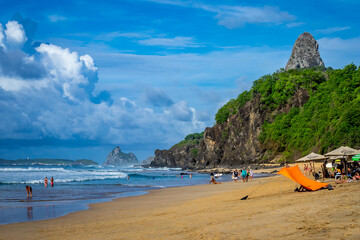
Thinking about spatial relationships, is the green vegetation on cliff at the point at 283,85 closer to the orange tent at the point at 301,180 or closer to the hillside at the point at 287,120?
the hillside at the point at 287,120

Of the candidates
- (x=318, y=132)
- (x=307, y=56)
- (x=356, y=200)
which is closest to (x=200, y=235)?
(x=356, y=200)

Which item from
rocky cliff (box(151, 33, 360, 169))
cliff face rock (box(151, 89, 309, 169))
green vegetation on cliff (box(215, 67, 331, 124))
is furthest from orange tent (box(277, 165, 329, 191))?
green vegetation on cliff (box(215, 67, 331, 124))

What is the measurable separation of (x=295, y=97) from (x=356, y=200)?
7454cm

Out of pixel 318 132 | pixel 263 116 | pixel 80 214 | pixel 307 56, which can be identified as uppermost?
pixel 307 56

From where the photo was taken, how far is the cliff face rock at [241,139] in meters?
82.2

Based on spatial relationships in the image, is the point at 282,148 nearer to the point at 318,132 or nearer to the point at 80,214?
the point at 318,132

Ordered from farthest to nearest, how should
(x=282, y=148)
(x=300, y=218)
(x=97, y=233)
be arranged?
(x=282, y=148), (x=97, y=233), (x=300, y=218)

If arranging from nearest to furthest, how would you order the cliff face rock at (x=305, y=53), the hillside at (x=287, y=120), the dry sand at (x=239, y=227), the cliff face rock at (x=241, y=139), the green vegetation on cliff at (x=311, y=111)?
the dry sand at (x=239, y=227) → the green vegetation on cliff at (x=311, y=111) → the hillside at (x=287, y=120) → the cliff face rock at (x=241, y=139) → the cliff face rock at (x=305, y=53)

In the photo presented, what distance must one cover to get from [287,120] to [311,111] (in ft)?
22.4

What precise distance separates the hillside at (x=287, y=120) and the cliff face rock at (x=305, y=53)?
143ft

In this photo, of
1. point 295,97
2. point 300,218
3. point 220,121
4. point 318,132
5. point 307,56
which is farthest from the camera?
point 307,56

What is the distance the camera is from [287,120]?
77312 mm

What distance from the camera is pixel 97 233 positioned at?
1084 centimetres

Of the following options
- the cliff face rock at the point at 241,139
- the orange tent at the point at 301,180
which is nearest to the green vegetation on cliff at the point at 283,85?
the cliff face rock at the point at 241,139
